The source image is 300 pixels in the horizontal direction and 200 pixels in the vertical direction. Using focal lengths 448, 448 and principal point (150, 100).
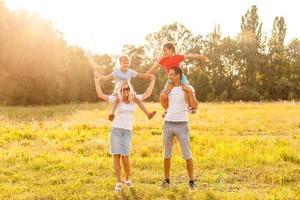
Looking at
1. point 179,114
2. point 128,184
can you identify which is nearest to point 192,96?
point 179,114

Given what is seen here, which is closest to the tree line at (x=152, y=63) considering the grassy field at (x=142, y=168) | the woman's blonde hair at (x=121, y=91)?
the grassy field at (x=142, y=168)

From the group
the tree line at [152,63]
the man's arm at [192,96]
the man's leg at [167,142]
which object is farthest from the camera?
the tree line at [152,63]

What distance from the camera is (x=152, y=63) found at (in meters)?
62.9

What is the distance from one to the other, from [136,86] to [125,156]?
158ft

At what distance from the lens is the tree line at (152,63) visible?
40.9 metres

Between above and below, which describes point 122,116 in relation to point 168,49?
below

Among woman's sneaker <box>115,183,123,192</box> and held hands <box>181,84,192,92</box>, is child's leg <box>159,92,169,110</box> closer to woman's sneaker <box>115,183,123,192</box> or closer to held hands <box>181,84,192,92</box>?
held hands <box>181,84,192,92</box>

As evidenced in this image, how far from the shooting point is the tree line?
134 ft

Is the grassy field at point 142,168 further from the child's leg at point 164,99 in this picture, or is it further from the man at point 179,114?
the child's leg at point 164,99

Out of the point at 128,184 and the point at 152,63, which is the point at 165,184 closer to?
the point at 128,184

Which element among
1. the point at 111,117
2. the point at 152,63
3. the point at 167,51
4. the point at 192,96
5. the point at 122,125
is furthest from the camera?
the point at 152,63

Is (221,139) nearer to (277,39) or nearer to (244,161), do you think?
(244,161)

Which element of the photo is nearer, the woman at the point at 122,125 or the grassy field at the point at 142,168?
the grassy field at the point at 142,168

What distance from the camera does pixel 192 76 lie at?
197 ft
